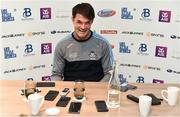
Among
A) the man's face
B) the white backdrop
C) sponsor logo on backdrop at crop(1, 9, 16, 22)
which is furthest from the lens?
the white backdrop

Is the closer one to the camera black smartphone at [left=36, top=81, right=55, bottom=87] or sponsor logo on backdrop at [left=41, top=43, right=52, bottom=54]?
black smartphone at [left=36, top=81, right=55, bottom=87]

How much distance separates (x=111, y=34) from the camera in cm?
354

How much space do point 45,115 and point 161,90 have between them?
0.79 metres

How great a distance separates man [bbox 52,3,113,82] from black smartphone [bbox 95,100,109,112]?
700mm

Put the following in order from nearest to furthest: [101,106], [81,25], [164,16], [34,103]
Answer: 1. [34,103]
2. [101,106]
3. [81,25]
4. [164,16]

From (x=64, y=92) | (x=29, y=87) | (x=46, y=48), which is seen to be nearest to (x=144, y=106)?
(x=64, y=92)

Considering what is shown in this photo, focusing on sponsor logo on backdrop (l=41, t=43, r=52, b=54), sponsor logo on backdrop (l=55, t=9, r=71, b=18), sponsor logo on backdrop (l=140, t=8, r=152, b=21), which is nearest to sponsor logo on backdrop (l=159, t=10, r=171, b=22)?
sponsor logo on backdrop (l=140, t=8, r=152, b=21)

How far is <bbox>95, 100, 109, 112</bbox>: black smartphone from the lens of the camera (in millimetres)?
1807

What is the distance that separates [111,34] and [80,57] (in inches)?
38.9

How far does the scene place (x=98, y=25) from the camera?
3.51m

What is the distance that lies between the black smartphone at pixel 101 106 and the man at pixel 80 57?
70cm

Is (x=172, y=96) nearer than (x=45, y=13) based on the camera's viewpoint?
Yes

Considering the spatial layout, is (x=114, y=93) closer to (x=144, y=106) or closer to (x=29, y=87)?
(x=144, y=106)

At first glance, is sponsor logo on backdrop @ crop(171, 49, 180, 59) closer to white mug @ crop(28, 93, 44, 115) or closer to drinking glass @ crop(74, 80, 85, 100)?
drinking glass @ crop(74, 80, 85, 100)
